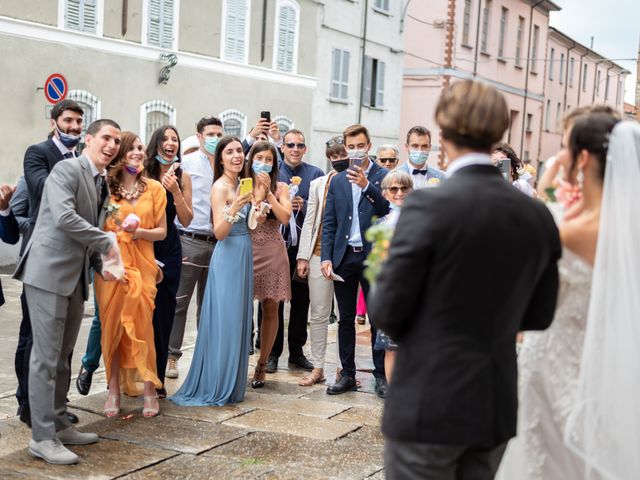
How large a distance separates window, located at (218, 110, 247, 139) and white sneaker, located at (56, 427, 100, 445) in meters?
16.8

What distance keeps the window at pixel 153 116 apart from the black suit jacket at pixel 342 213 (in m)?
12.6

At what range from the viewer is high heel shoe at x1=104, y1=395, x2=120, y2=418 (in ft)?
20.4

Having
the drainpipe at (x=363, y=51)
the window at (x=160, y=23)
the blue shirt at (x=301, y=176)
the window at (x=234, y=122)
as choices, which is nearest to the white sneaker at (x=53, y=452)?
the blue shirt at (x=301, y=176)

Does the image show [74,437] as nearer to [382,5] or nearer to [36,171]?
[36,171]

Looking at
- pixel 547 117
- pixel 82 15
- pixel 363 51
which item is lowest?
pixel 82 15

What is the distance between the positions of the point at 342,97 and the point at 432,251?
24718 mm

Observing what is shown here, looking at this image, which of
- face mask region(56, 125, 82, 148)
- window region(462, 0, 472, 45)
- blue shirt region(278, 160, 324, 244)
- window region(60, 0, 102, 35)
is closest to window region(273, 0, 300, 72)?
window region(60, 0, 102, 35)

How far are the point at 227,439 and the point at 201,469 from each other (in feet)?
2.02

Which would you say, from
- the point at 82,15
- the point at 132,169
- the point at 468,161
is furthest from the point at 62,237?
the point at 82,15

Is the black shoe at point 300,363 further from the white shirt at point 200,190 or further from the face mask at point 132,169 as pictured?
the face mask at point 132,169

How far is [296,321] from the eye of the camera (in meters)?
8.18

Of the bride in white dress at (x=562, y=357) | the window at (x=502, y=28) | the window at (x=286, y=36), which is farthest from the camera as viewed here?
the window at (x=502, y=28)

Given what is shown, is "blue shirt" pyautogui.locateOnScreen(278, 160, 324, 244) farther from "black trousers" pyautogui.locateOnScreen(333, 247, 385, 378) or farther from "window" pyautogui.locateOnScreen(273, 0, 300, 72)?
"window" pyautogui.locateOnScreen(273, 0, 300, 72)

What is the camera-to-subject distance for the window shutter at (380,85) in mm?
28969
